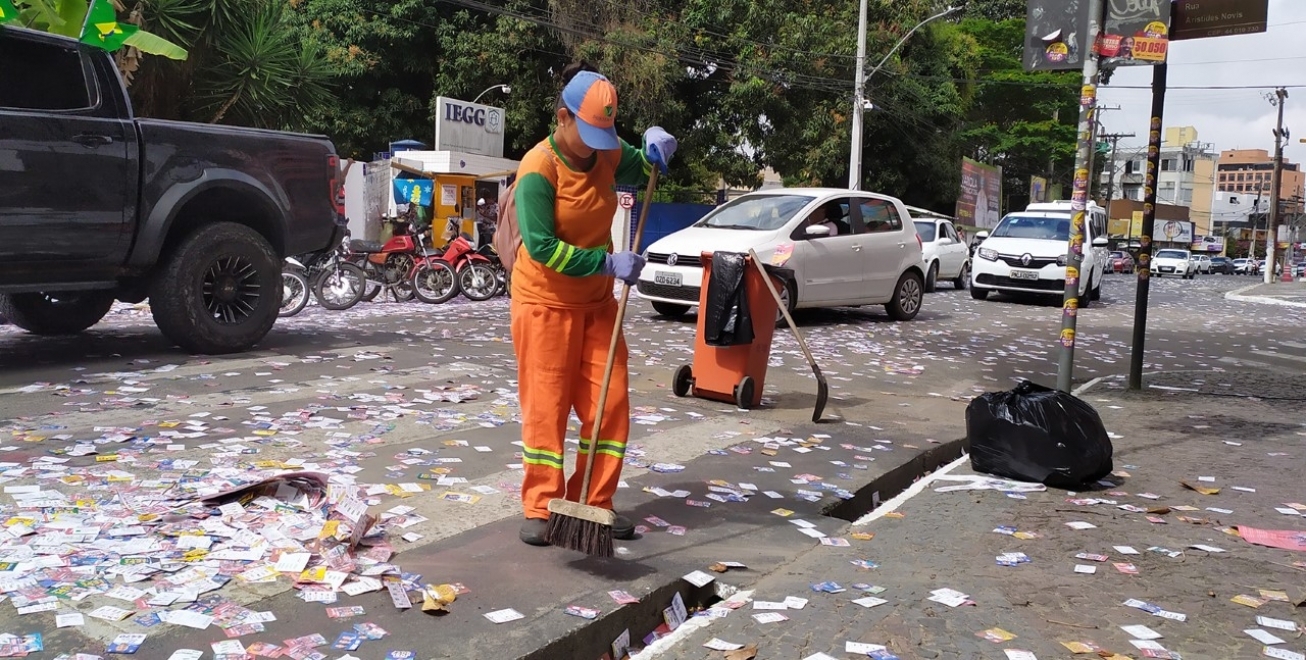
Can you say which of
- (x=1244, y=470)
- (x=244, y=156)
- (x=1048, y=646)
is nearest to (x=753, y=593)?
(x=1048, y=646)

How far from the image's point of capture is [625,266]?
393 cm

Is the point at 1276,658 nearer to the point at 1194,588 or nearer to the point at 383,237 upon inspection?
the point at 1194,588

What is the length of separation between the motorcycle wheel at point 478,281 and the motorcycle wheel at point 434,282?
11.4 inches

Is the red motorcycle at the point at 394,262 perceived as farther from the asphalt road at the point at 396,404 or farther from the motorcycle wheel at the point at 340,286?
the asphalt road at the point at 396,404

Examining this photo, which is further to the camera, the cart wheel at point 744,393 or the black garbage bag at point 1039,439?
the cart wheel at point 744,393

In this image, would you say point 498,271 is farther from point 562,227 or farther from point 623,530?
point 562,227

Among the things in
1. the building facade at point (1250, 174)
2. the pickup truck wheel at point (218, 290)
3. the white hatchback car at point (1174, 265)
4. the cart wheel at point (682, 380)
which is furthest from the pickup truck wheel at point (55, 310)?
the building facade at point (1250, 174)

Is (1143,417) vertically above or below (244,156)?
below

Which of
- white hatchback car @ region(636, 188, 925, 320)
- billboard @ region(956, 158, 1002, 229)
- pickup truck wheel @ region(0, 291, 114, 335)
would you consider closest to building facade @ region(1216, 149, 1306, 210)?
billboard @ region(956, 158, 1002, 229)

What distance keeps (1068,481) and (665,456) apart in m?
2.20

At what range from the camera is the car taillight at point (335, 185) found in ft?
30.0

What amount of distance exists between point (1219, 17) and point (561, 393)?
6386mm

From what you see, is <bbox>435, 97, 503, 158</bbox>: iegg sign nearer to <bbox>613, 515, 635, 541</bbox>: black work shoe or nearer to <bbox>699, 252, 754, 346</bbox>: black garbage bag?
<bbox>699, 252, 754, 346</bbox>: black garbage bag

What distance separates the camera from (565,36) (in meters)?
26.0
